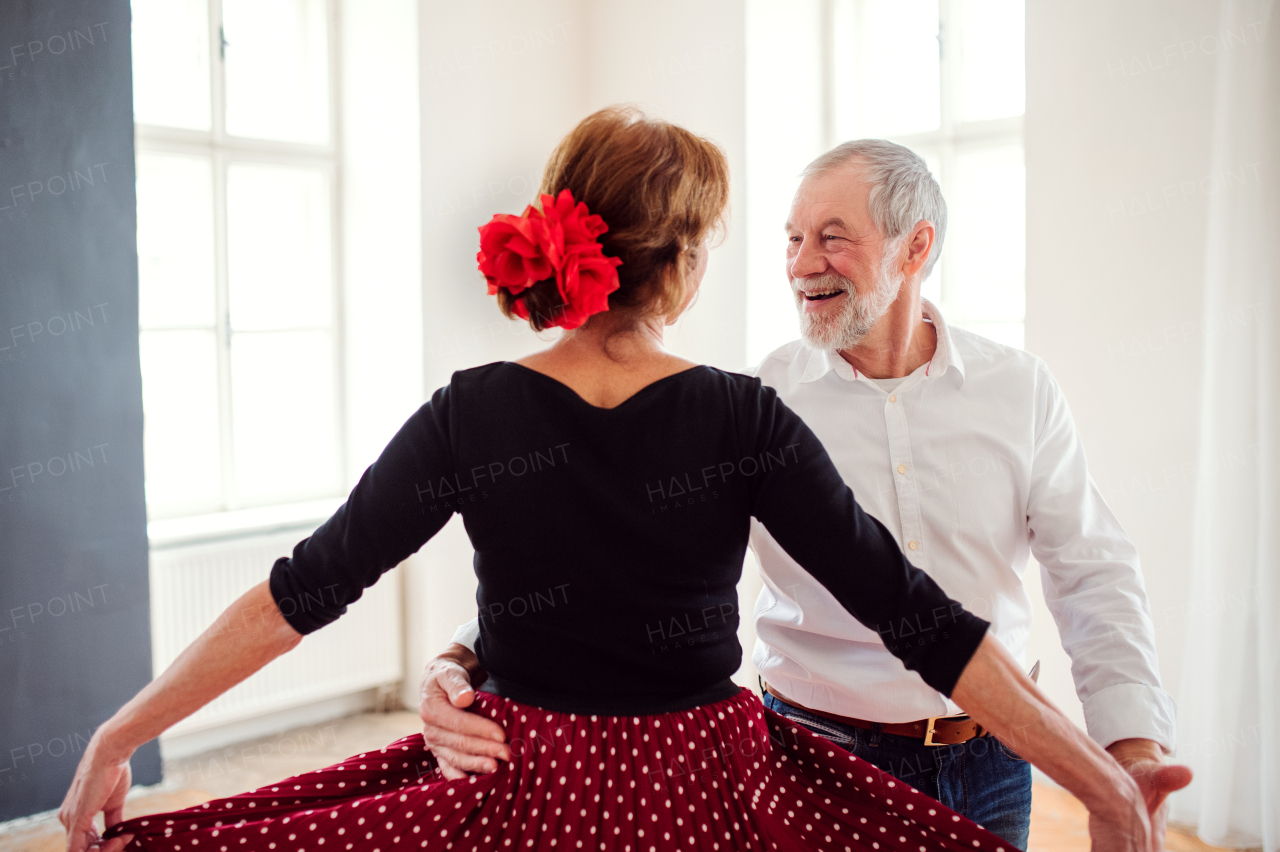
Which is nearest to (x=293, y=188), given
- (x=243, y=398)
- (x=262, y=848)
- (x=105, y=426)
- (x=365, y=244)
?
(x=365, y=244)

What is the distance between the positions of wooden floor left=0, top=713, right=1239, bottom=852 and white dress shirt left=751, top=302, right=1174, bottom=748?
1.75 meters

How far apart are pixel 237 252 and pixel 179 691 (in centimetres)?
353

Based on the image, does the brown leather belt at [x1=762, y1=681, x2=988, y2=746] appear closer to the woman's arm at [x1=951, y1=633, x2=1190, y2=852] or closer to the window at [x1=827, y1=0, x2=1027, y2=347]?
the woman's arm at [x1=951, y1=633, x2=1190, y2=852]

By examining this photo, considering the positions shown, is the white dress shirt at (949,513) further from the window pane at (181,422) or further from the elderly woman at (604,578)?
the window pane at (181,422)

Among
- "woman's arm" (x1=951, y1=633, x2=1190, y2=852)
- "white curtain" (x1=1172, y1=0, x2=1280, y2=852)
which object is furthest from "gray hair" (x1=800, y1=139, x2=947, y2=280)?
"white curtain" (x1=1172, y1=0, x2=1280, y2=852)

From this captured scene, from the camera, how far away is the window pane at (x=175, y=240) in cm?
390

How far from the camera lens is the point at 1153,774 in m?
1.15

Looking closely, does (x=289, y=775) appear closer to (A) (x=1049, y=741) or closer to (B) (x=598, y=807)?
(B) (x=598, y=807)

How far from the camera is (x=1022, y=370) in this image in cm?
172

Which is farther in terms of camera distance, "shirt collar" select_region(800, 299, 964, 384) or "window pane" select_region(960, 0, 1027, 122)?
"window pane" select_region(960, 0, 1027, 122)

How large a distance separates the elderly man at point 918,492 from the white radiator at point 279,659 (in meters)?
2.45

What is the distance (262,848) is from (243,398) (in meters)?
3.50

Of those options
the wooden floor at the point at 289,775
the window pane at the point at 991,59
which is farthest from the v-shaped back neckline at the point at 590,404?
the window pane at the point at 991,59

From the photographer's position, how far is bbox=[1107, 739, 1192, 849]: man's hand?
109 centimetres
